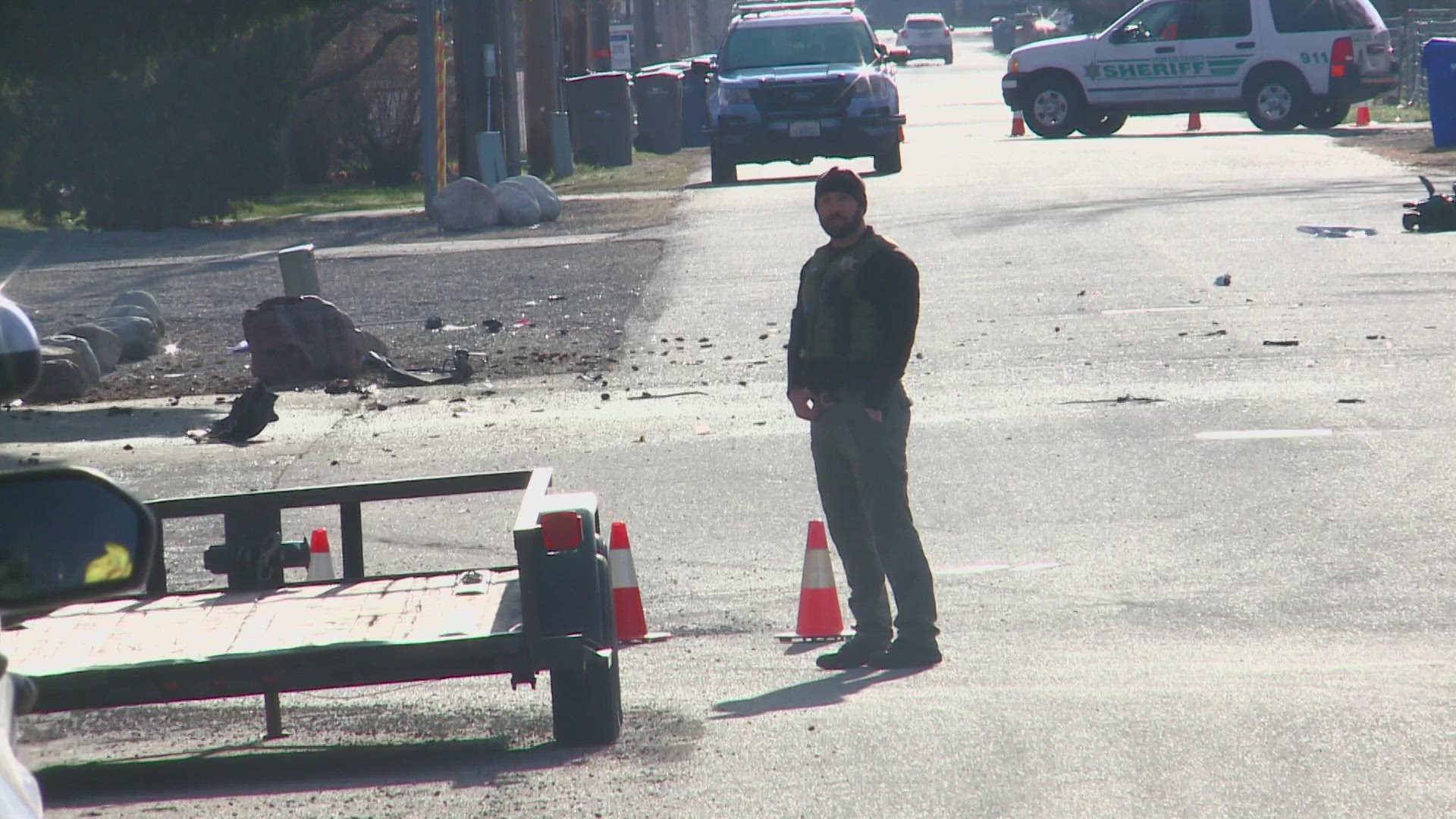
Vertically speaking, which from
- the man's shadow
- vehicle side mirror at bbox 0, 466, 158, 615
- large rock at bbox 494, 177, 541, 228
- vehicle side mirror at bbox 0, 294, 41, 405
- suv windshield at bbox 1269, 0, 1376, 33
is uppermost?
suv windshield at bbox 1269, 0, 1376, 33

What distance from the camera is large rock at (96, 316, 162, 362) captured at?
552 inches

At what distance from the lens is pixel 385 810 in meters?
4.65

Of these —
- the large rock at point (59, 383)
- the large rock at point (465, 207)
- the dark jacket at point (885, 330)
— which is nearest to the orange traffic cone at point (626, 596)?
the dark jacket at point (885, 330)

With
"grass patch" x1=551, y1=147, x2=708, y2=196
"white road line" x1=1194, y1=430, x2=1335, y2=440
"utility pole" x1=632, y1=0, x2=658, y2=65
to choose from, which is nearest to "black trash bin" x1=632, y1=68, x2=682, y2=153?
"grass patch" x1=551, y1=147, x2=708, y2=196

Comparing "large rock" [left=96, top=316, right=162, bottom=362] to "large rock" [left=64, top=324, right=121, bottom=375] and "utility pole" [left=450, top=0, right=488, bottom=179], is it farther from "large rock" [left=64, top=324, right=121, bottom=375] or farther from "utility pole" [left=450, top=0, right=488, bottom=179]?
"utility pole" [left=450, top=0, right=488, bottom=179]

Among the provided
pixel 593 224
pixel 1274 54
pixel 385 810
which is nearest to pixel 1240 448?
pixel 385 810

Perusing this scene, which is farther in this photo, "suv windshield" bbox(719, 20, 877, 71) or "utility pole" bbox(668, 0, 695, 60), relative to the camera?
"utility pole" bbox(668, 0, 695, 60)

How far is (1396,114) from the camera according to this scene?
115 feet

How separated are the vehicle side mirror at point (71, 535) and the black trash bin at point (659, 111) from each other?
35.2 meters

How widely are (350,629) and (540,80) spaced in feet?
87.1

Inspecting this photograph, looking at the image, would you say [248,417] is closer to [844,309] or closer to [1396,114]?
[844,309]

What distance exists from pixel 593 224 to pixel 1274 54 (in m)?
13.6

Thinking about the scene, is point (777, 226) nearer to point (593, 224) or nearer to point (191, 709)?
point (593, 224)

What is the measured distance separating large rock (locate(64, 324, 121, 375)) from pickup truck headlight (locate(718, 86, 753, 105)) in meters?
13.3
